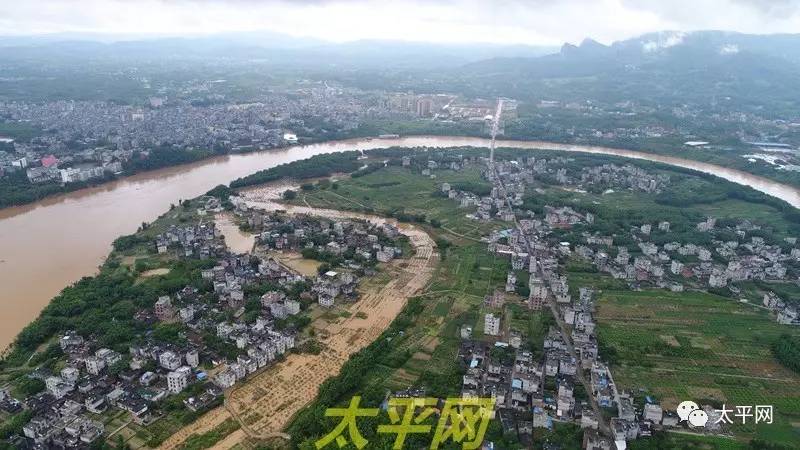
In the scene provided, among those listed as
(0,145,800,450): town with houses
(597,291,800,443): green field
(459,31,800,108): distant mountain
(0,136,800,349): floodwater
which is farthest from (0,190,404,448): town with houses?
(459,31,800,108): distant mountain

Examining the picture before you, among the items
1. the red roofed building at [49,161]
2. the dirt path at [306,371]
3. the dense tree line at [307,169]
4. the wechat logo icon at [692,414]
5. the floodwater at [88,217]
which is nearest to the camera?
the dirt path at [306,371]

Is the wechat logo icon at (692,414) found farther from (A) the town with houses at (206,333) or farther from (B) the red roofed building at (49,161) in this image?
(B) the red roofed building at (49,161)

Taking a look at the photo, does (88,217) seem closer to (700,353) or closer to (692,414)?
(700,353)

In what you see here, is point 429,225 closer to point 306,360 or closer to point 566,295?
point 566,295

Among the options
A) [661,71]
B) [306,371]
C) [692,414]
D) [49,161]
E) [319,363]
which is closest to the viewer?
[692,414]

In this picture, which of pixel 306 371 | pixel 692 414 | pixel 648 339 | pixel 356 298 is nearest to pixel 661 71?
pixel 648 339

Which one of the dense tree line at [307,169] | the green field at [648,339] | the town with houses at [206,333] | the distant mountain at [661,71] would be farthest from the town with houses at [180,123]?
the green field at [648,339]
